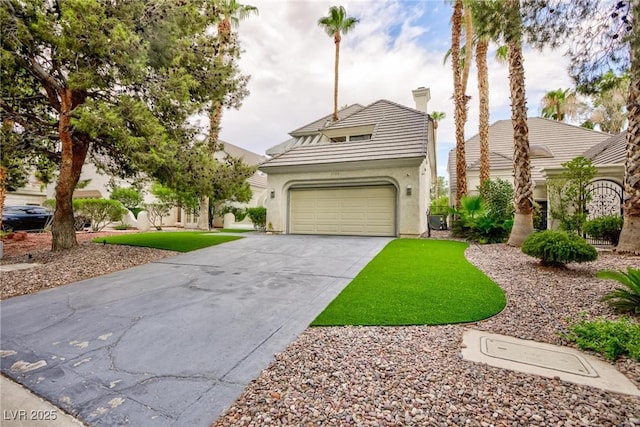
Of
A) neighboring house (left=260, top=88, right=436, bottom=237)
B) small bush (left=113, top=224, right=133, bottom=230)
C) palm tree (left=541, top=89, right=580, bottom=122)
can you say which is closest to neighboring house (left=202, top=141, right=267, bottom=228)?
neighboring house (left=260, top=88, right=436, bottom=237)

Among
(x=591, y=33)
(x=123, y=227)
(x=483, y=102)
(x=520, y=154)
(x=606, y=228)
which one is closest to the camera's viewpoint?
(x=591, y=33)

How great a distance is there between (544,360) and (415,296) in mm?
1878

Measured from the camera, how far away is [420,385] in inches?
91.3

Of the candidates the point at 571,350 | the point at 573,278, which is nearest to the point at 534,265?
the point at 573,278

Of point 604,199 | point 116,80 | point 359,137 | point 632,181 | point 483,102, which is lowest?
point 604,199

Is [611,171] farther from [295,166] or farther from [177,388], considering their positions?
[177,388]

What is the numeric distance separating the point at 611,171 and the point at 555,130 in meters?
11.6

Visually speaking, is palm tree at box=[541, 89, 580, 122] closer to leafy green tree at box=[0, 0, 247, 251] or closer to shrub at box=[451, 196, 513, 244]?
shrub at box=[451, 196, 513, 244]

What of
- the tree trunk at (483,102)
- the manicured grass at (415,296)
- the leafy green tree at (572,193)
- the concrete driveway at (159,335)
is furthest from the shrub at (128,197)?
the leafy green tree at (572,193)

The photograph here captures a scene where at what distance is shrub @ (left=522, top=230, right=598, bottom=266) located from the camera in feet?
17.9

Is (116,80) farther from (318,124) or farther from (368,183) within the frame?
(318,124)

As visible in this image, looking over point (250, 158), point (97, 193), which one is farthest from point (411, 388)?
point (250, 158)

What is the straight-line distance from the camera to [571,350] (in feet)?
9.63

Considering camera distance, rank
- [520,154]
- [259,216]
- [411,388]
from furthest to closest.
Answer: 1. [259,216]
2. [520,154]
3. [411,388]
